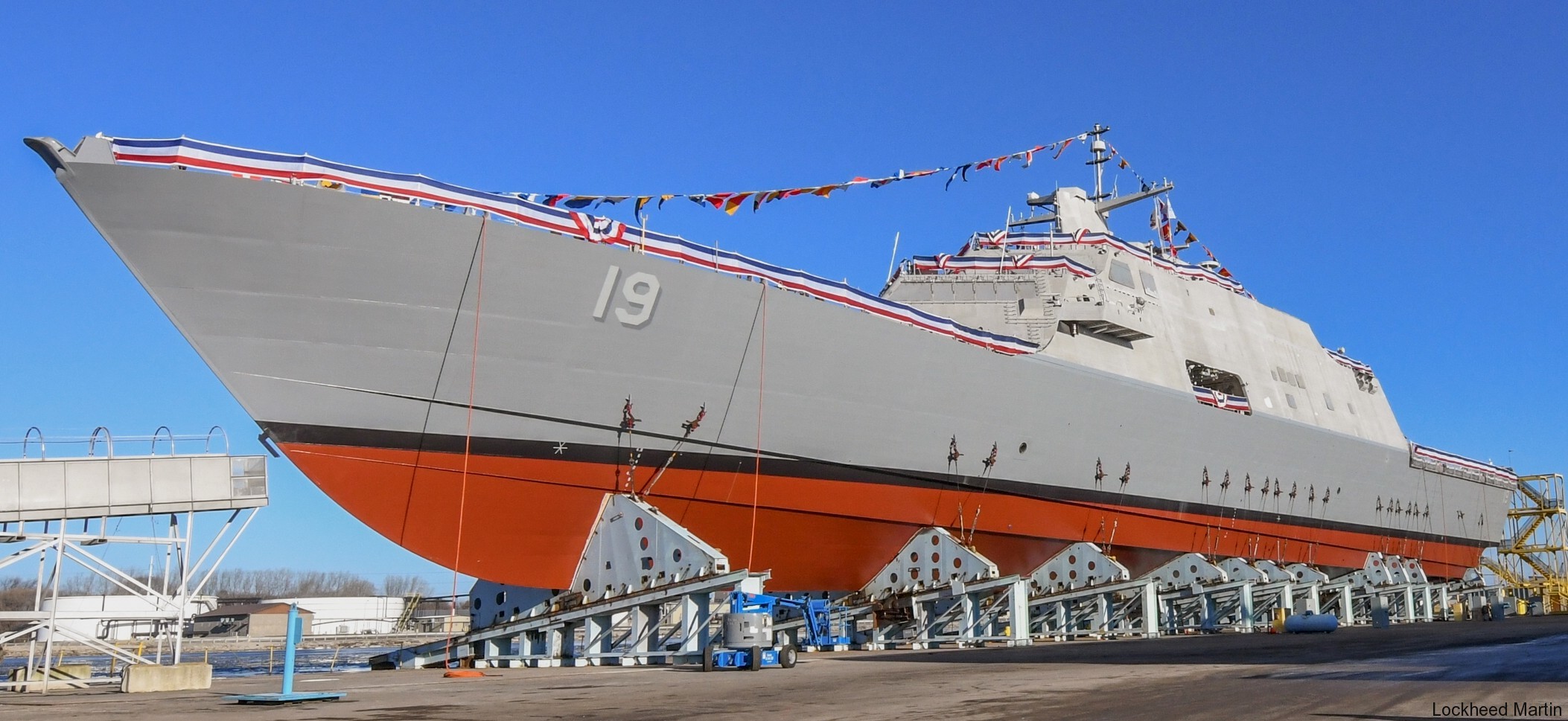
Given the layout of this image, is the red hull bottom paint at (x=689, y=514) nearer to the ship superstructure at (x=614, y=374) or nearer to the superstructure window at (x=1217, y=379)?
the ship superstructure at (x=614, y=374)

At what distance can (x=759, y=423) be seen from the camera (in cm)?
1659

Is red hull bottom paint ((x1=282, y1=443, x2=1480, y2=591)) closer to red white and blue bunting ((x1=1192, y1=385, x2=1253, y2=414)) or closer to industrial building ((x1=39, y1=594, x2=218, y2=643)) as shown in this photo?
industrial building ((x1=39, y1=594, x2=218, y2=643))

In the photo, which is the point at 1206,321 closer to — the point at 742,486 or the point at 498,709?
the point at 742,486

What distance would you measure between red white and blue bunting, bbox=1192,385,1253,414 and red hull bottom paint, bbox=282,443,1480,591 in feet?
13.1

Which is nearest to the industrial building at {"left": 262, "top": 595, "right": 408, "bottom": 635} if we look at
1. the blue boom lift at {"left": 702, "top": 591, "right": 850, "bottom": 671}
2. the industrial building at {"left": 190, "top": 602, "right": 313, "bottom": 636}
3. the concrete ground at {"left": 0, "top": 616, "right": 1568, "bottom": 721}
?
the industrial building at {"left": 190, "top": 602, "right": 313, "bottom": 636}

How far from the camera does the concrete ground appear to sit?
321 inches

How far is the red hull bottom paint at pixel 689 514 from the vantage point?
14289mm

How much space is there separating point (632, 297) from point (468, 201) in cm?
238

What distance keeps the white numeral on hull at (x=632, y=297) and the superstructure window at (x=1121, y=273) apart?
43.7 ft

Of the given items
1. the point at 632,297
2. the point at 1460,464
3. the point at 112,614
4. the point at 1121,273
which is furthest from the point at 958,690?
the point at 1460,464

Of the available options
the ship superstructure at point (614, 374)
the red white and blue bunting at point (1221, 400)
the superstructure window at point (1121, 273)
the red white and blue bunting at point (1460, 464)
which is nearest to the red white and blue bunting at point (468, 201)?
the ship superstructure at point (614, 374)

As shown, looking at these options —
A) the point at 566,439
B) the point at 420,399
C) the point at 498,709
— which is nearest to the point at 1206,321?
the point at 566,439

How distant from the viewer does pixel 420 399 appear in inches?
563

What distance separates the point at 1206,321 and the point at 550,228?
61.6 feet
